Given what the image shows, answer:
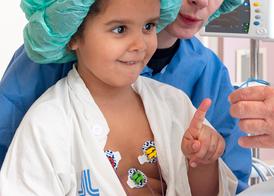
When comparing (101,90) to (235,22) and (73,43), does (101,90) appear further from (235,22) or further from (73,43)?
(235,22)

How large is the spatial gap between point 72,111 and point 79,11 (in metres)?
0.20

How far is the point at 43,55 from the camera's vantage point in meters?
1.01

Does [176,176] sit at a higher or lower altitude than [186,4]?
lower

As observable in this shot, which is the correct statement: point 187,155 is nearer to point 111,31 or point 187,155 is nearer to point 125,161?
point 125,161

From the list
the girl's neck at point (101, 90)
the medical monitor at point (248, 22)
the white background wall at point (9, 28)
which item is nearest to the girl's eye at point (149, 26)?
the girl's neck at point (101, 90)

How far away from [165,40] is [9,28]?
108 cm

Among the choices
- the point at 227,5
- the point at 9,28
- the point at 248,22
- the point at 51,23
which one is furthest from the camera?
the point at 9,28

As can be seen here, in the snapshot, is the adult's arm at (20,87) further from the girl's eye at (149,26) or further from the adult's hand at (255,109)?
the adult's hand at (255,109)

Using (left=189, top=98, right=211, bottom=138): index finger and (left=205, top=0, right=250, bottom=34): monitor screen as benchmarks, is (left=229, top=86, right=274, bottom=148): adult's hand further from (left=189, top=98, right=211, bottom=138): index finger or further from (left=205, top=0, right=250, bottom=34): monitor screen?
(left=205, top=0, right=250, bottom=34): monitor screen

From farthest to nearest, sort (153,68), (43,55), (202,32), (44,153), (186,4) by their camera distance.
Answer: (202,32), (153,68), (186,4), (43,55), (44,153)

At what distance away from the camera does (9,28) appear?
7.06ft

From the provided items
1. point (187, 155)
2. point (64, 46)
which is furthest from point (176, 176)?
point (64, 46)

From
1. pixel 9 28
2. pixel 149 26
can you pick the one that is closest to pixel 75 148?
pixel 149 26

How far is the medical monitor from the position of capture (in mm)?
1598
